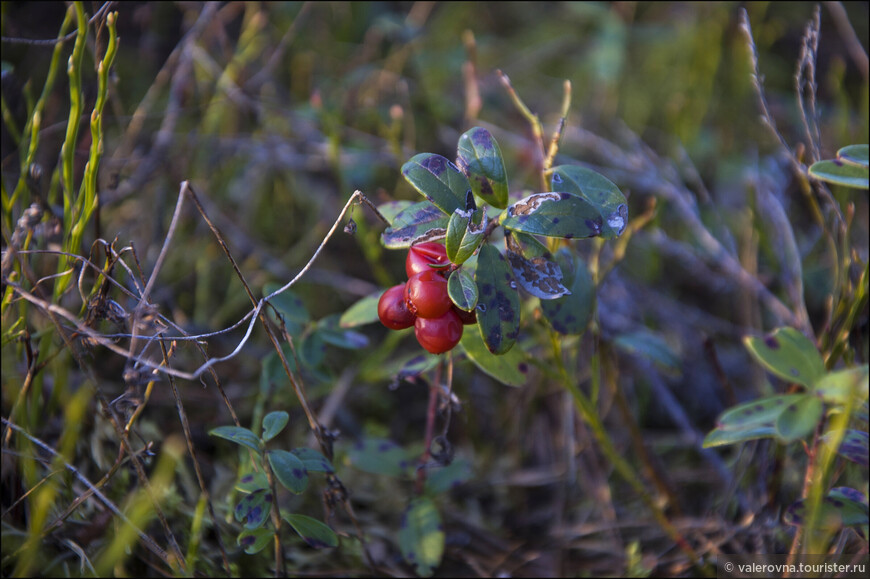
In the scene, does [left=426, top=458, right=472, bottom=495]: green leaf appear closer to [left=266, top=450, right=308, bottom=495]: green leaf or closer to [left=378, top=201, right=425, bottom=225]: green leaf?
[left=266, top=450, right=308, bottom=495]: green leaf

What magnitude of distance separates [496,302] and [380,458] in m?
0.62

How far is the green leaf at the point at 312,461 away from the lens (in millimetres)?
999

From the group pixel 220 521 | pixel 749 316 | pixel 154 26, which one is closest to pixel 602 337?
pixel 749 316

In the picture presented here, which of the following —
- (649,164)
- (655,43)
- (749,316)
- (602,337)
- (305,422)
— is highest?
(655,43)

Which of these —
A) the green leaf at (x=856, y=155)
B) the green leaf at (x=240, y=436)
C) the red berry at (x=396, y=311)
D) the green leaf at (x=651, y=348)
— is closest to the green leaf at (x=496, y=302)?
the red berry at (x=396, y=311)

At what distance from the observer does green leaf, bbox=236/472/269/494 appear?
3.28ft

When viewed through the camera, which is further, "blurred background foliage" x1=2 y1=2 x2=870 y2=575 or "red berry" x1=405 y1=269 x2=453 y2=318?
"blurred background foliage" x1=2 y1=2 x2=870 y2=575

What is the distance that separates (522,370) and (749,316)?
1.04m

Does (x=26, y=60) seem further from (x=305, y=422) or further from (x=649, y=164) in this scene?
(x=649, y=164)

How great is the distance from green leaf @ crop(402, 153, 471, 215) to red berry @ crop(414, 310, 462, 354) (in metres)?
0.15

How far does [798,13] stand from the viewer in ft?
8.39

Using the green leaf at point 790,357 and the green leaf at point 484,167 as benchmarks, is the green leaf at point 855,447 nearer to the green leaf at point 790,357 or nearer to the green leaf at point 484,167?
the green leaf at point 790,357

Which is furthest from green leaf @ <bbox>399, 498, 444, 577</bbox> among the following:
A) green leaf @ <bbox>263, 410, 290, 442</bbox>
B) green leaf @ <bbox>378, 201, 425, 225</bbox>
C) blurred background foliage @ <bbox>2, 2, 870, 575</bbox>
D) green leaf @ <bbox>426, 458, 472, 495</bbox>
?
green leaf @ <bbox>378, 201, 425, 225</bbox>

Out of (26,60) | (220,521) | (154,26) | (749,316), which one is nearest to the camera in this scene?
(220,521)
